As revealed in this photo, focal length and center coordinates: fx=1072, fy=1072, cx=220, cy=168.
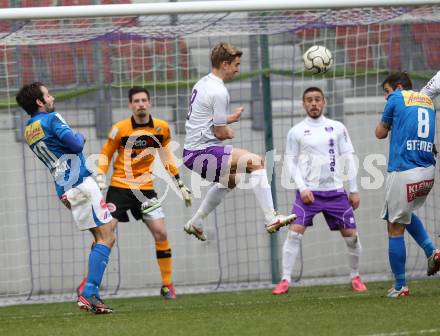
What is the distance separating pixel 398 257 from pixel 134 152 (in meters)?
2.99

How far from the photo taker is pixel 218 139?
9.55 meters

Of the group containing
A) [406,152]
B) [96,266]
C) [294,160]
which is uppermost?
[406,152]

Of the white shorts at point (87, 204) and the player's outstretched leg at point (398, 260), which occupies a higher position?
the white shorts at point (87, 204)

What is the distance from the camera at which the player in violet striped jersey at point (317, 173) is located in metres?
10.8

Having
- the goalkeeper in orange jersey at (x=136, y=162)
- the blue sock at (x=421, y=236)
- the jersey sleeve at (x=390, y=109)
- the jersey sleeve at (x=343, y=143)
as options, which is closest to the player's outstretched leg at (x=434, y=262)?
the blue sock at (x=421, y=236)

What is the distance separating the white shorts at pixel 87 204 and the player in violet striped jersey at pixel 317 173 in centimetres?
252

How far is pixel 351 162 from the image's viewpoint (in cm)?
1094

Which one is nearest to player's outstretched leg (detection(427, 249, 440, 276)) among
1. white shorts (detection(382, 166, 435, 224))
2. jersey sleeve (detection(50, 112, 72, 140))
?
white shorts (detection(382, 166, 435, 224))

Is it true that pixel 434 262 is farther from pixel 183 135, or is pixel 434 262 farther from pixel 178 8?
pixel 183 135

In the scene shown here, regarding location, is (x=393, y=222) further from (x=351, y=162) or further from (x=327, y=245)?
(x=327, y=245)

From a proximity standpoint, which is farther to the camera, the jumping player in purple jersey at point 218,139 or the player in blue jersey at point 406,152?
the jumping player in purple jersey at point 218,139

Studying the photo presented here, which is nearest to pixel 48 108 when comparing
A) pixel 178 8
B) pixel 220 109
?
pixel 220 109

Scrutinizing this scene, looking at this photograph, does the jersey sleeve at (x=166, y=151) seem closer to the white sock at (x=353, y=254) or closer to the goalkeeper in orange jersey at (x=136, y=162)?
the goalkeeper in orange jersey at (x=136, y=162)

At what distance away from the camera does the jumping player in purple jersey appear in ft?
30.7
